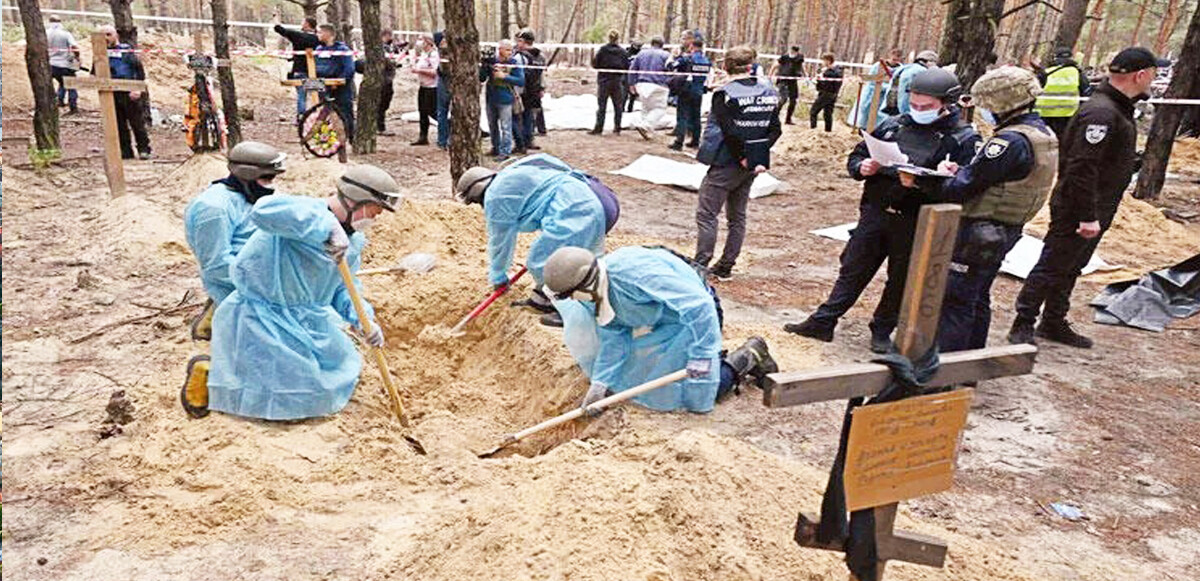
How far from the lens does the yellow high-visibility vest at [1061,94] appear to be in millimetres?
10078

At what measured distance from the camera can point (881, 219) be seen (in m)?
5.04

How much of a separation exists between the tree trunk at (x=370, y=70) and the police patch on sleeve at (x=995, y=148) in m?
8.39

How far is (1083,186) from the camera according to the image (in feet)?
16.7

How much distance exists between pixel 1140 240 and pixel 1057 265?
4.47m

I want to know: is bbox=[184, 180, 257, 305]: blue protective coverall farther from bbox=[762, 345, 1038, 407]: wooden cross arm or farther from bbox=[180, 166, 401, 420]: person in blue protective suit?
bbox=[762, 345, 1038, 407]: wooden cross arm

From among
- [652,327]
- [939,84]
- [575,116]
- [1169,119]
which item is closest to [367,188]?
[652,327]

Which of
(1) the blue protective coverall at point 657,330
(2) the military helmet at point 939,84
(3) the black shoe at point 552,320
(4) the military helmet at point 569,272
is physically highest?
(2) the military helmet at point 939,84

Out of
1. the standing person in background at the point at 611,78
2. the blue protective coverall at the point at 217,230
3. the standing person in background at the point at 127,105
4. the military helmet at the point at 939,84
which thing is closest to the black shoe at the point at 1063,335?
the military helmet at the point at 939,84

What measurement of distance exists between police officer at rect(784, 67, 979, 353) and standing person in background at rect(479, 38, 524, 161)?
6827 mm

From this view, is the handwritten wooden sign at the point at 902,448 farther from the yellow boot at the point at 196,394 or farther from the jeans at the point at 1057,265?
the jeans at the point at 1057,265

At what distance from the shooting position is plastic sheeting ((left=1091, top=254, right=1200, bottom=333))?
6.29 m

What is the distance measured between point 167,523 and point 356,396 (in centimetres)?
132

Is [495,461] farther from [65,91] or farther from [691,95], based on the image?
[65,91]

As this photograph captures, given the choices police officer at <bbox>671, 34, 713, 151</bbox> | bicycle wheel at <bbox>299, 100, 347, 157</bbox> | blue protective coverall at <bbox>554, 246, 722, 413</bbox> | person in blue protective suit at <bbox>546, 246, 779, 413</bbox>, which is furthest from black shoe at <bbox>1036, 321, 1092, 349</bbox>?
police officer at <bbox>671, 34, 713, 151</bbox>
